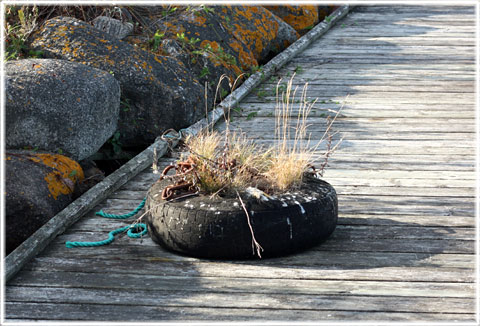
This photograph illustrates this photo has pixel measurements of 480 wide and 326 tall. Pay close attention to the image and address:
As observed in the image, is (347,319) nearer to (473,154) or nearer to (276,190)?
(276,190)

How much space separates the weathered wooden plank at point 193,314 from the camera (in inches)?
126

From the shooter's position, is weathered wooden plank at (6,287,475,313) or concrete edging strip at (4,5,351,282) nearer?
weathered wooden plank at (6,287,475,313)

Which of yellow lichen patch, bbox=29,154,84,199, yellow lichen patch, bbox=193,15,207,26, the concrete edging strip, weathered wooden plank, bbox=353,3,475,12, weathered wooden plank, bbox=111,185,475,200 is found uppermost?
yellow lichen patch, bbox=193,15,207,26

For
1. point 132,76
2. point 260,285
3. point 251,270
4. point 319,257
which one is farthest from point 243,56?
point 260,285

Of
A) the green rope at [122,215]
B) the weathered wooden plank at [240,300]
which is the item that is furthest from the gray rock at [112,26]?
the weathered wooden plank at [240,300]

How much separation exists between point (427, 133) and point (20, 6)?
14.1 ft

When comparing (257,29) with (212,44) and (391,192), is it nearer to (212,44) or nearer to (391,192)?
(212,44)

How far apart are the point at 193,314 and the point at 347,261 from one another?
3.17 feet

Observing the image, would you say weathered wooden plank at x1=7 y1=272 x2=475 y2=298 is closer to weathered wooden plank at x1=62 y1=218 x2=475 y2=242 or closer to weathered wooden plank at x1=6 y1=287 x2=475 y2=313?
weathered wooden plank at x1=6 y1=287 x2=475 y2=313

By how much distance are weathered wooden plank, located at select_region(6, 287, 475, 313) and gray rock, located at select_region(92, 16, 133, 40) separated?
185 inches

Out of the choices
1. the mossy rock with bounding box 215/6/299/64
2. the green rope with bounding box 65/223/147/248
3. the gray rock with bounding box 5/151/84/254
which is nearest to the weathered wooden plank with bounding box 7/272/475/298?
the green rope with bounding box 65/223/147/248

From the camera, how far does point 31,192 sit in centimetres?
459

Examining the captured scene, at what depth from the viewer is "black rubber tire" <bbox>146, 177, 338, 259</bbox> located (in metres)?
3.76

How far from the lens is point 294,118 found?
6.94 meters
